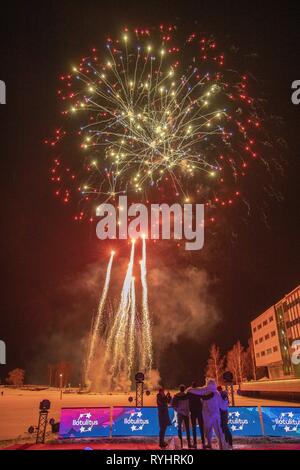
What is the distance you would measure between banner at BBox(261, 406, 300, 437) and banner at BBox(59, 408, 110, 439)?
5481 millimetres

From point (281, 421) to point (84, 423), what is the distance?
674 centimetres

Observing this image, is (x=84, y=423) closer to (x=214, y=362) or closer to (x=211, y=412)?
(x=211, y=412)

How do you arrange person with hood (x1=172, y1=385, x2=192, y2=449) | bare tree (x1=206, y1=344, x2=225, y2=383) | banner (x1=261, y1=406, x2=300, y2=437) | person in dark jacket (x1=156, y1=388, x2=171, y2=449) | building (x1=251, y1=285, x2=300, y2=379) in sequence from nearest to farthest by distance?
person with hood (x1=172, y1=385, x2=192, y2=449) → person in dark jacket (x1=156, y1=388, x2=171, y2=449) → banner (x1=261, y1=406, x2=300, y2=437) → building (x1=251, y1=285, x2=300, y2=379) → bare tree (x1=206, y1=344, x2=225, y2=383)

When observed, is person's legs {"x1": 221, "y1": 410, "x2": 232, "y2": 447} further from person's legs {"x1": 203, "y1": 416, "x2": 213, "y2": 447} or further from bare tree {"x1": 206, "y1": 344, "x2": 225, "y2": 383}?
bare tree {"x1": 206, "y1": 344, "x2": 225, "y2": 383}

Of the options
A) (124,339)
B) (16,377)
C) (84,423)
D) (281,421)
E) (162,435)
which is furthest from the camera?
(16,377)

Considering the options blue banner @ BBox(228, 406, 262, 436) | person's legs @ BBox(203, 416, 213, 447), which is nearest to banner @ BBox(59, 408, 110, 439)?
Answer: person's legs @ BBox(203, 416, 213, 447)

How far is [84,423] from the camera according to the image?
44.4 feet

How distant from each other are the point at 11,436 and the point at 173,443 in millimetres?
6153

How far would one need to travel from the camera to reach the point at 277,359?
181 feet

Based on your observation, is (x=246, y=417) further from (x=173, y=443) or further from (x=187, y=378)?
(x=187, y=378)

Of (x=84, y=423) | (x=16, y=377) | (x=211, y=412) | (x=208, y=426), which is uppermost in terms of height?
(x=16, y=377)

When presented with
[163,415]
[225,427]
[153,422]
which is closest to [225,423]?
[225,427]

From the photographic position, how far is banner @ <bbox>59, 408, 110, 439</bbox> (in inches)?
526
